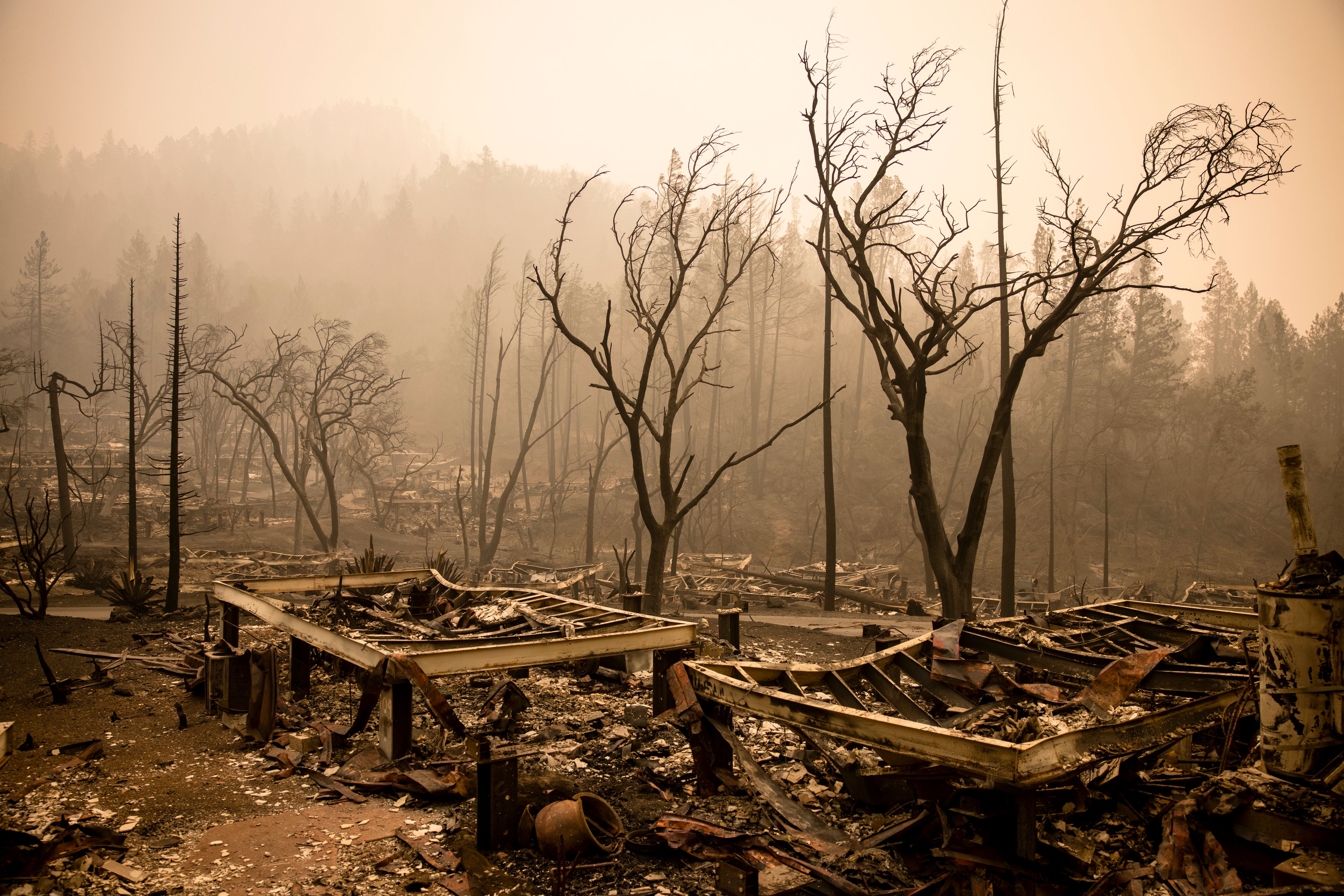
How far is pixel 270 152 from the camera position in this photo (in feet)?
384

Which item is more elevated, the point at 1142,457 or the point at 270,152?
the point at 270,152

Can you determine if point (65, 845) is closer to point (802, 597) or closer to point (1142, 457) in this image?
point (802, 597)

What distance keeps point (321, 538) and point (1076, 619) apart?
1950 centimetres

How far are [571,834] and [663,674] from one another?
2476 millimetres

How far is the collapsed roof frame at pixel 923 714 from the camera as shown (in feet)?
10.1

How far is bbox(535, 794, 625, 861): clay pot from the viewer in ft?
12.7

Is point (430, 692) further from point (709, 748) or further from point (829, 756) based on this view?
point (829, 756)

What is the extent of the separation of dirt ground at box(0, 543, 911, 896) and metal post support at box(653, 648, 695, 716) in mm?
208

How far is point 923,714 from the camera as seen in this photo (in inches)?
179

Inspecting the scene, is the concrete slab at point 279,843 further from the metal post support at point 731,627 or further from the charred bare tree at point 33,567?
the charred bare tree at point 33,567

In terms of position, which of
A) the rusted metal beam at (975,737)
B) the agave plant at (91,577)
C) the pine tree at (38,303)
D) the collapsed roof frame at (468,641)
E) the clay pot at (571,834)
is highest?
the pine tree at (38,303)

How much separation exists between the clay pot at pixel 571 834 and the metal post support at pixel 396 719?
1506 mm

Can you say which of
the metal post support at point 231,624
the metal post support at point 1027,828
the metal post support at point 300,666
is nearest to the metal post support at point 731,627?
the metal post support at point 300,666

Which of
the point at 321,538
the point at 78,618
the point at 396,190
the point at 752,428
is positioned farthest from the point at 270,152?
the point at 78,618
